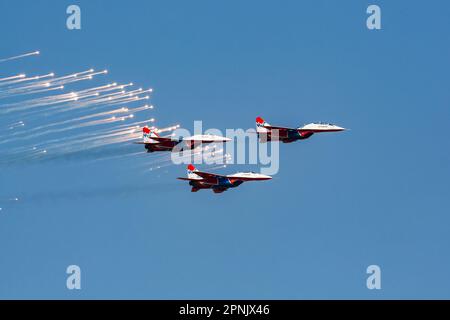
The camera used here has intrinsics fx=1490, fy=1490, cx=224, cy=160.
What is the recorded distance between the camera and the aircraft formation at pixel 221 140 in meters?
164

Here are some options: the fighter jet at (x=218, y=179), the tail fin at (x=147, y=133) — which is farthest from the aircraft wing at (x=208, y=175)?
the tail fin at (x=147, y=133)

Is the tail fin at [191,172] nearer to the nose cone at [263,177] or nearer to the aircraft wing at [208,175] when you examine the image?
the aircraft wing at [208,175]

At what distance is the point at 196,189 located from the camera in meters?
163

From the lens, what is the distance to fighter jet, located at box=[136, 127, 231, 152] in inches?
6457

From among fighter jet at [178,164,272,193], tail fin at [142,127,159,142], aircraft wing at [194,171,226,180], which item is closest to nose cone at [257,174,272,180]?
fighter jet at [178,164,272,193]

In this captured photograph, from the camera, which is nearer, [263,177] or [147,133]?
[263,177]

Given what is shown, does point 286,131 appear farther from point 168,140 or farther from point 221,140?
point 168,140

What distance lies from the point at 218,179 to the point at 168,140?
23.2 feet

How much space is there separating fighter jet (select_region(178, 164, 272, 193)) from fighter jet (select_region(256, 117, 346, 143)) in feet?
16.6

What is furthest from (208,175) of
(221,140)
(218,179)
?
(221,140)

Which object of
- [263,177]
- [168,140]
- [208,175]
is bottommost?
[263,177]

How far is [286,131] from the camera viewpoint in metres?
167
